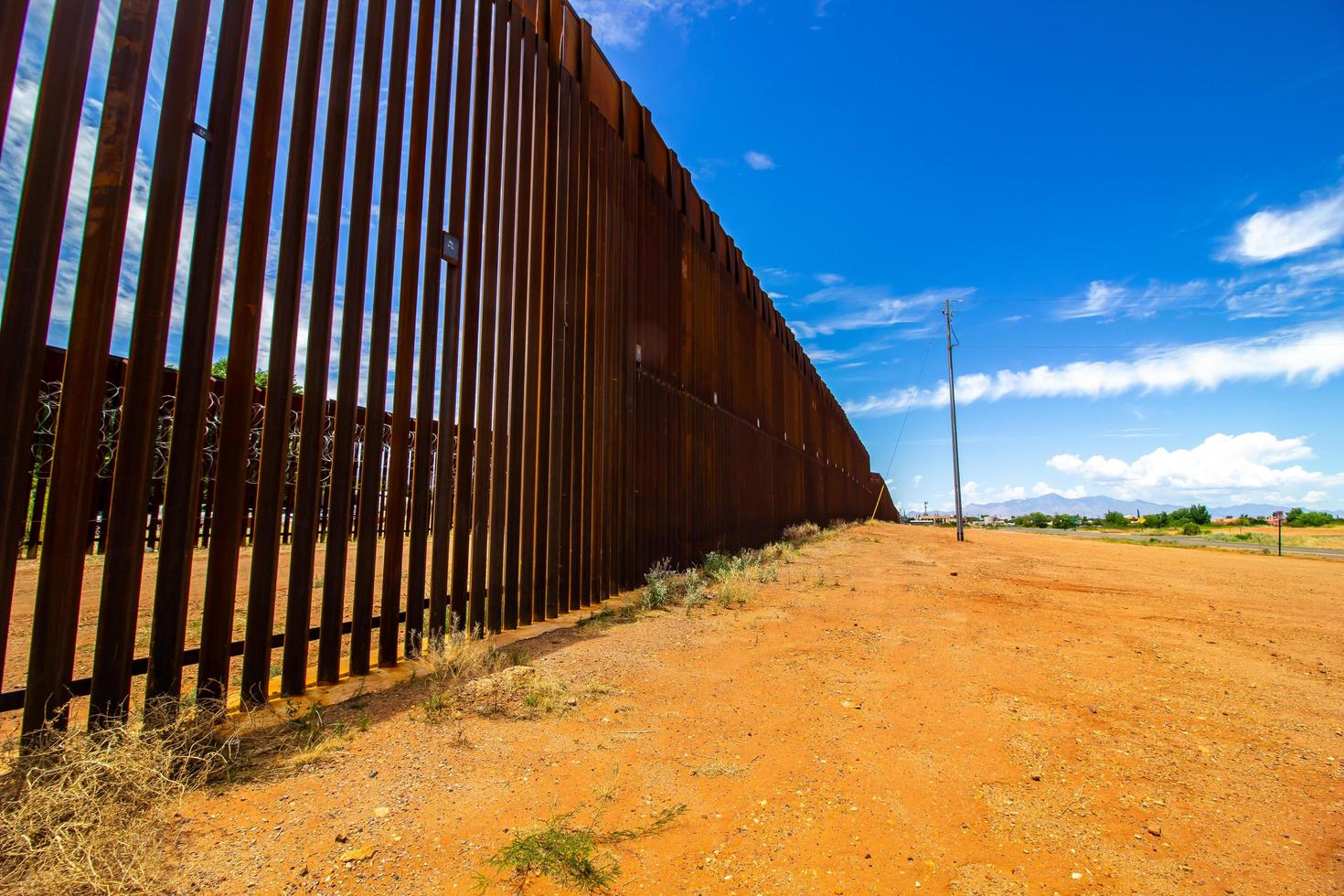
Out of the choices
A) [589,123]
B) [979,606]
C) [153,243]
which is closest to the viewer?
[153,243]

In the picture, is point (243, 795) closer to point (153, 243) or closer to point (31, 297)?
point (31, 297)

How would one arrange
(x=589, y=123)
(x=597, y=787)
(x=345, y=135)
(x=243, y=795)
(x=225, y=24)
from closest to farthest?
1. (x=243, y=795)
2. (x=597, y=787)
3. (x=225, y=24)
4. (x=345, y=135)
5. (x=589, y=123)

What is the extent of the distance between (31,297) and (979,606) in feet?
25.3

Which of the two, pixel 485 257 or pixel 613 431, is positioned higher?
pixel 485 257

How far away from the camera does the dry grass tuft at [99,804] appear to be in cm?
Result: 174

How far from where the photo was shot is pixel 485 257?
517cm

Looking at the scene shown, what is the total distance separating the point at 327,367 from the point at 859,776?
373 centimetres

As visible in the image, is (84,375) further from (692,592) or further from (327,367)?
(692,592)

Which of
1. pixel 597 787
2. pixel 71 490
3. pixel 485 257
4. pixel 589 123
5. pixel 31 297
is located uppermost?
pixel 589 123

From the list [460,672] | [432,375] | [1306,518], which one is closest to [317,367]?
[432,375]

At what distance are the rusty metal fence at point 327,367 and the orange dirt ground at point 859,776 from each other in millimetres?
952

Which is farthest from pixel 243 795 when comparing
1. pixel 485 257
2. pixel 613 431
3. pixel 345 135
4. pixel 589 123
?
pixel 589 123

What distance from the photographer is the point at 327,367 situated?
12.3ft

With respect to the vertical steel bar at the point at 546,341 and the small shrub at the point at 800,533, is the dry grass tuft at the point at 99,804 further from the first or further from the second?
the small shrub at the point at 800,533
